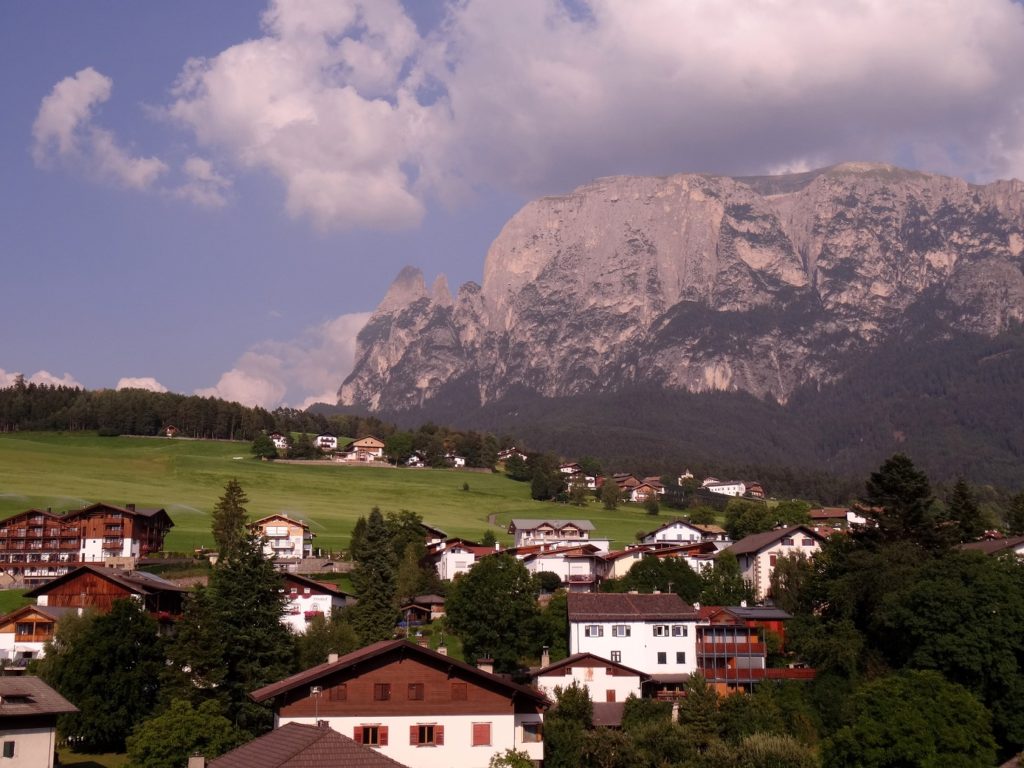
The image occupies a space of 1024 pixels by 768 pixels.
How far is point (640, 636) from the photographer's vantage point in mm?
72625

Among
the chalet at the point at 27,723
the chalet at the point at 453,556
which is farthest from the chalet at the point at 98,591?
the chalet at the point at 453,556

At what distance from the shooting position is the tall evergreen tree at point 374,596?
3009 inches

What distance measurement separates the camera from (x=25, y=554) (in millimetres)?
118375

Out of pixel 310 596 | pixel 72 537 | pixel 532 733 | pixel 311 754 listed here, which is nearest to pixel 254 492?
pixel 72 537

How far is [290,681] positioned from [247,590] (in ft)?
60.3

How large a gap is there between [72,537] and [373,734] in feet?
285

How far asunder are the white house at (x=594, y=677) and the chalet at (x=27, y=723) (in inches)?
1076

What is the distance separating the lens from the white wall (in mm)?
44094

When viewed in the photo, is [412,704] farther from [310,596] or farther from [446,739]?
[310,596]

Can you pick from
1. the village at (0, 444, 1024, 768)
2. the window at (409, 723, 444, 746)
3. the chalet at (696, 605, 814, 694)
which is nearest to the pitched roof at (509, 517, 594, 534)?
the village at (0, 444, 1024, 768)

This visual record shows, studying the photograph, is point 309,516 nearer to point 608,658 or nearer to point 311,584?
point 311,584

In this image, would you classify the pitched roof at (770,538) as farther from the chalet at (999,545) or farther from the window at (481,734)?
the window at (481,734)

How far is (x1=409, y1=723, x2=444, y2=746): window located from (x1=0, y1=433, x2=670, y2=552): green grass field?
82.1 metres

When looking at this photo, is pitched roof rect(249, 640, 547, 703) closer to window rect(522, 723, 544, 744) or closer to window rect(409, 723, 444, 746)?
window rect(522, 723, 544, 744)
